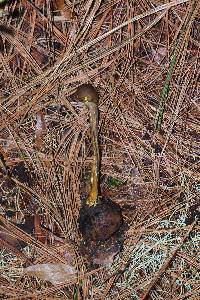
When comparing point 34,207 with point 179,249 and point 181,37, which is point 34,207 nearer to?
point 179,249

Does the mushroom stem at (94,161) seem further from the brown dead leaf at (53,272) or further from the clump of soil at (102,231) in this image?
the brown dead leaf at (53,272)

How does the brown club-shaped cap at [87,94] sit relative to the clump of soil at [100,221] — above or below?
above

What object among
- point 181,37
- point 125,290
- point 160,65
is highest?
point 181,37

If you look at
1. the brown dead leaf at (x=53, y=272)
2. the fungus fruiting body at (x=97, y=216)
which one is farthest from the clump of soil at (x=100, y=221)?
the brown dead leaf at (x=53, y=272)

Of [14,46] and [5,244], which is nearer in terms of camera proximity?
[5,244]

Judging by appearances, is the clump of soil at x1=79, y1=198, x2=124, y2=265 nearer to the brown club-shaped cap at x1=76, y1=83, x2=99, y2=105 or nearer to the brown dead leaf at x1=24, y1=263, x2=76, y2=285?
the brown dead leaf at x1=24, y1=263, x2=76, y2=285

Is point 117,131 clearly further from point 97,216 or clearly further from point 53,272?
point 53,272

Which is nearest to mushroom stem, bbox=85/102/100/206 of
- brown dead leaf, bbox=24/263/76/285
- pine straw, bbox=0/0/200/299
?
pine straw, bbox=0/0/200/299

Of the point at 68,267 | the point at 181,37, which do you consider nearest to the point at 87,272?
the point at 68,267

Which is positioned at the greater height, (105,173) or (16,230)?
(105,173)
